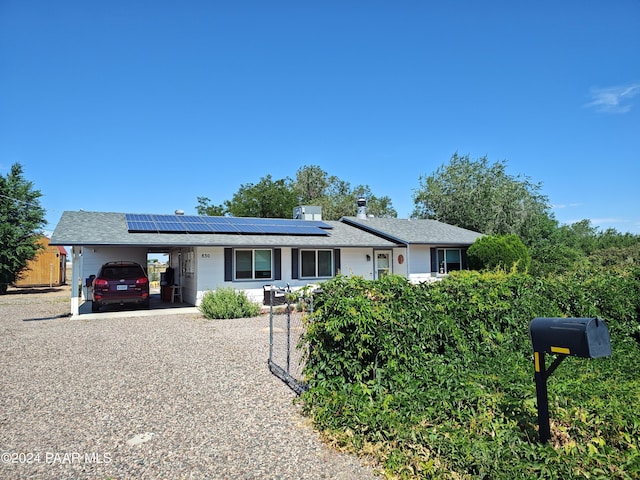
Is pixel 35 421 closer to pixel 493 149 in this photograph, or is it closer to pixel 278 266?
pixel 278 266

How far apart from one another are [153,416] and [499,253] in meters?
18.1

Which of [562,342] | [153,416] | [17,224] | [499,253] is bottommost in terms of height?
[153,416]

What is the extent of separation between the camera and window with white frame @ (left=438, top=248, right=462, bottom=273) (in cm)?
2089

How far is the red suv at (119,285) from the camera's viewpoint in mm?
13516

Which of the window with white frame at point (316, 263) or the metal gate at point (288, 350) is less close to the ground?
the window with white frame at point (316, 263)

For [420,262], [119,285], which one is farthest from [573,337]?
[420,262]

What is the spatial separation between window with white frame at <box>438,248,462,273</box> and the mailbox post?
17841mm

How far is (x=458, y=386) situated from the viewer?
4559mm

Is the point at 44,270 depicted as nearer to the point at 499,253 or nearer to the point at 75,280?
the point at 75,280

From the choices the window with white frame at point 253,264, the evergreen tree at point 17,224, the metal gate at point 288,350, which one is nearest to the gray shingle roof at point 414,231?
the window with white frame at point 253,264

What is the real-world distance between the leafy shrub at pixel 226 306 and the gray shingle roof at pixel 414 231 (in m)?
8.86

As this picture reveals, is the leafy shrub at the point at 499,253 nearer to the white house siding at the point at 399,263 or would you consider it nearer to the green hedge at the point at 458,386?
the white house siding at the point at 399,263

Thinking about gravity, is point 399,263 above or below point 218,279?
above

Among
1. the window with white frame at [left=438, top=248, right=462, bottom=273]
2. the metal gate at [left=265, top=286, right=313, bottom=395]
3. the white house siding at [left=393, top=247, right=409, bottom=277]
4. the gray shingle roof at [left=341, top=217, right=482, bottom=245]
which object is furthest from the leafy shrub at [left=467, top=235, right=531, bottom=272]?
the metal gate at [left=265, top=286, right=313, bottom=395]
